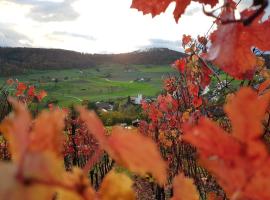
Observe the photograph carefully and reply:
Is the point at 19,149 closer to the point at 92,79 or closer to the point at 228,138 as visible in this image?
the point at 228,138

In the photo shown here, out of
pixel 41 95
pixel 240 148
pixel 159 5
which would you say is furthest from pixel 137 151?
pixel 41 95

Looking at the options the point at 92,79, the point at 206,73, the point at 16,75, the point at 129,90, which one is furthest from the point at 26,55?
the point at 206,73

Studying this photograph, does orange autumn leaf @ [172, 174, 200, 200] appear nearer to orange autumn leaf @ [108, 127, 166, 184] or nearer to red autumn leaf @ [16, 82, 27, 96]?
orange autumn leaf @ [108, 127, 166, 184]

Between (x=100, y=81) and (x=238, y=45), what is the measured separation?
82.9 m

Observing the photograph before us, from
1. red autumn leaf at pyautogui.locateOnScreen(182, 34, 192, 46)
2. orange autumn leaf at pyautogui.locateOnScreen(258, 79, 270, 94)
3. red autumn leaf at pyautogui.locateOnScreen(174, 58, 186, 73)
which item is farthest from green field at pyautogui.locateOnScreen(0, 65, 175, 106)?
orange autumn leaf at pyautogui.locateOnScreen(258, 79, 270, 94)

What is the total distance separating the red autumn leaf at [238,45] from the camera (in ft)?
2.67

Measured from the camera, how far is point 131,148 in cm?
47

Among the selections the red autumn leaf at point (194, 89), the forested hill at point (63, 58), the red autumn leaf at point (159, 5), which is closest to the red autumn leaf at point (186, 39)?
the red autumn leaf at point (194, 89)

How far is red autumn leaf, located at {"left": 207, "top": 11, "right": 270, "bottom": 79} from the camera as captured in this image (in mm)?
814

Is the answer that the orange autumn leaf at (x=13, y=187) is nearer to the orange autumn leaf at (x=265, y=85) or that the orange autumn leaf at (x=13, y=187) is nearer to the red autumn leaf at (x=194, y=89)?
the orange autumn leaf at (x=265, y=85)

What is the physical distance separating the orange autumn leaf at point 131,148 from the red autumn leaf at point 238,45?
373 millimetres

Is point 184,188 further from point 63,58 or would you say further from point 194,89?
point 63,58

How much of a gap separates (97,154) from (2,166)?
15cm

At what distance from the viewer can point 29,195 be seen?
0.37 m
